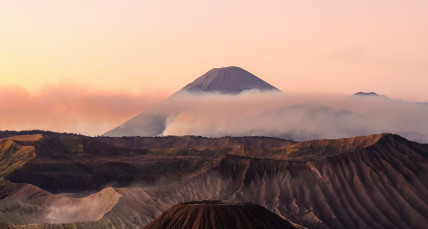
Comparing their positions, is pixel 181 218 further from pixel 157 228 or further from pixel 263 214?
pixel 263 214

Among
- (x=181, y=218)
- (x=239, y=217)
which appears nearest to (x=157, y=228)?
(x=181, y=218)

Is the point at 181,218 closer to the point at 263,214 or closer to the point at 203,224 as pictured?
the point at 203,224

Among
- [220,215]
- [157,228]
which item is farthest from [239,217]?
[157,228]

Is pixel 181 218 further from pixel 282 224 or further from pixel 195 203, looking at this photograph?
pixel 282 224

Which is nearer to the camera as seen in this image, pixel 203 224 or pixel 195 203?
pixel 203 224
